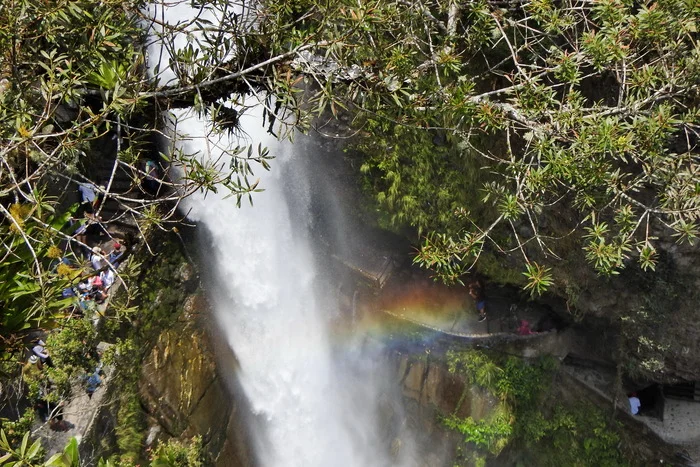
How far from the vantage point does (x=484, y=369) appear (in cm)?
1161

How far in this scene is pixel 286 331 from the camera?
1094 centimetres

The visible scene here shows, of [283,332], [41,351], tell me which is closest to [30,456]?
[41,351]

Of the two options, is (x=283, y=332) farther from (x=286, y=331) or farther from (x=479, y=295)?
(x=479, y=295)

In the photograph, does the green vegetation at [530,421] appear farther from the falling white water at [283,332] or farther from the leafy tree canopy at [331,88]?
the leafy tree canopy at [331,88]

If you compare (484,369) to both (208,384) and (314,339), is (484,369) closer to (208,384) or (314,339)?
(314,339)

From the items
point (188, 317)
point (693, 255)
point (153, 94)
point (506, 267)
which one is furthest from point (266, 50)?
point (693, 255)

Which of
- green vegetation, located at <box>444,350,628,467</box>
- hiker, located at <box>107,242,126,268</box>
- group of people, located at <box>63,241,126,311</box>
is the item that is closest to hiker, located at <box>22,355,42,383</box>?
group of people, located at <box>63,241,126,311</box>

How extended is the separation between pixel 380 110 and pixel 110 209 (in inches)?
181

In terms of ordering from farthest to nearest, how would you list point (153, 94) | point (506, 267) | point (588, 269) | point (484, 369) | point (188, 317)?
point (484, 369)
point (506, 267)
point (588, 269)
point (188, 317)
point (153, 94)

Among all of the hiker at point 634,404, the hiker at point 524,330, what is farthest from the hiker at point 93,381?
the hiker at point 634,404

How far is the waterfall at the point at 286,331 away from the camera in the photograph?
9.63 meters

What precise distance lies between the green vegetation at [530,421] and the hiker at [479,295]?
0.87m

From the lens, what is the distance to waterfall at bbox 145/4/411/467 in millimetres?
9633

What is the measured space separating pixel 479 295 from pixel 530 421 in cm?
314
